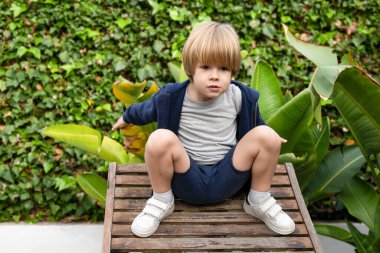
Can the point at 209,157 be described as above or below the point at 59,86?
above

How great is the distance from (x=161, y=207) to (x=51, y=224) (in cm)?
161

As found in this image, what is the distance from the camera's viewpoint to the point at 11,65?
455 centimetres

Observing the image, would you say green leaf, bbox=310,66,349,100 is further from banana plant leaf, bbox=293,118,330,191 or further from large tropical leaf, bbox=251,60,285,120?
large tropical leaf, bbox=251,60,285,120

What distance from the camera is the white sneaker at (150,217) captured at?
2.66m

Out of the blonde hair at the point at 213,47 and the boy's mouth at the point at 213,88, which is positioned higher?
the blonde hair at the point at 213,47

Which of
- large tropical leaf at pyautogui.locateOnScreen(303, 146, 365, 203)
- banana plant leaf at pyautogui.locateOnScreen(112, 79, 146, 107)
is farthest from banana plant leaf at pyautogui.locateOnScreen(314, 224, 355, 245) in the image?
banana plant leaf at pyautogui.locateOnScreen(112, 79, 146, 107)

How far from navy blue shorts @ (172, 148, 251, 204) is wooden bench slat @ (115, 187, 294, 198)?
20 cm

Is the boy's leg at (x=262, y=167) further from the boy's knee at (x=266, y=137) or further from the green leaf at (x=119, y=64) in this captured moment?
the green leaf at (x=119, y=64)

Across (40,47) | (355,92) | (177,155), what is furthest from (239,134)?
(40,47)

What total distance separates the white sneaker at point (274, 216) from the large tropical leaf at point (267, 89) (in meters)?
0.92

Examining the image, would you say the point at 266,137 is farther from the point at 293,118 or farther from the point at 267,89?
the point at 267,89

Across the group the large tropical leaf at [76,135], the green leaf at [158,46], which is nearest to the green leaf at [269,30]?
the green leaf at [158,46]

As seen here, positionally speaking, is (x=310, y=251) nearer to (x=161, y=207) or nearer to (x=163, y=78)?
(x=161, y=207)

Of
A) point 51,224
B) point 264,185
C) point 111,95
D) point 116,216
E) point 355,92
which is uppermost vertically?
point 355,92
